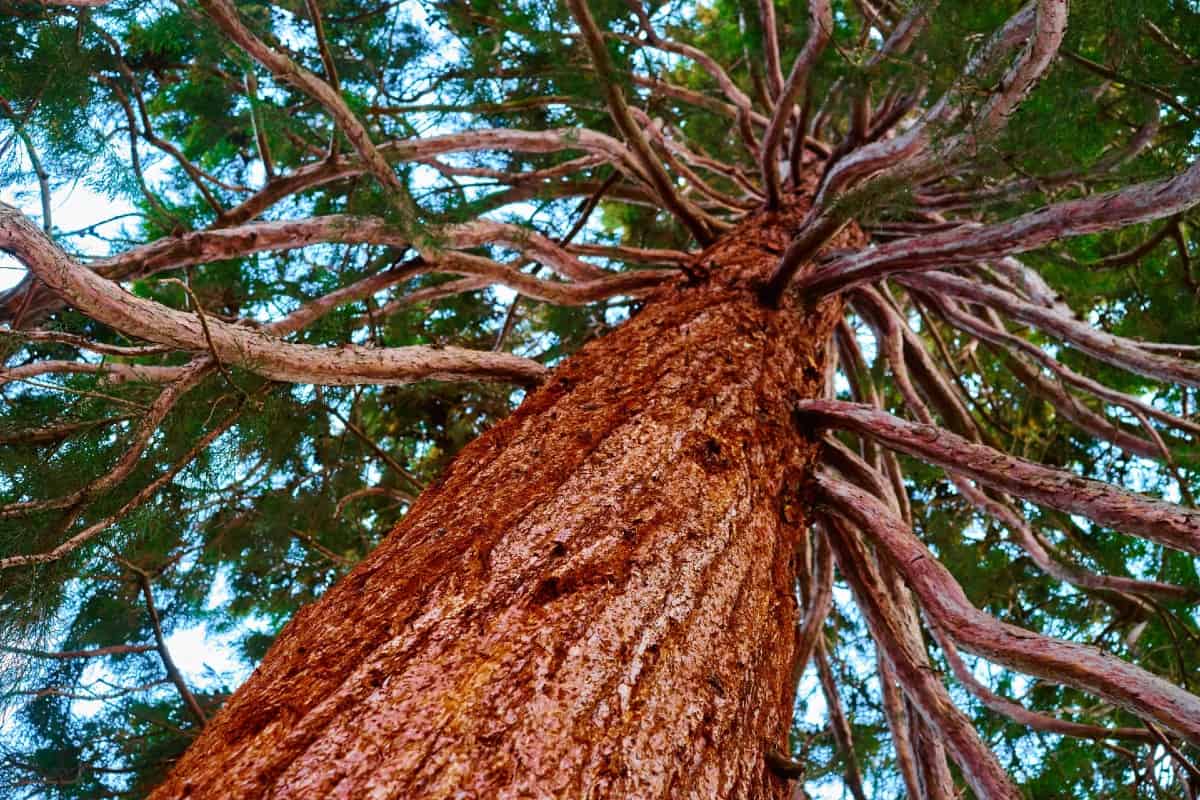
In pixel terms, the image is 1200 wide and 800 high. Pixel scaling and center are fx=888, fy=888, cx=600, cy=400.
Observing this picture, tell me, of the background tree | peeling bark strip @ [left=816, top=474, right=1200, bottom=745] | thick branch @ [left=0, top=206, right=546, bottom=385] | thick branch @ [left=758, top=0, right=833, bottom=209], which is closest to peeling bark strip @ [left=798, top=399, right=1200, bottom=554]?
the background tree

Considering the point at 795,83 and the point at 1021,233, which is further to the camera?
the point at 795,83

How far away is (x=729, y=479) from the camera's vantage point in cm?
171

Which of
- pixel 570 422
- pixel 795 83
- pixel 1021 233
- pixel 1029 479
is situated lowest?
pixel 570 422

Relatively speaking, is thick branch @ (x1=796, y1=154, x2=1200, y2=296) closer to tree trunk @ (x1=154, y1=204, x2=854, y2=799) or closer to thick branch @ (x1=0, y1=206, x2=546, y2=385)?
tree trunk @ (x1=154, y1=204, x2=854, y2=799)

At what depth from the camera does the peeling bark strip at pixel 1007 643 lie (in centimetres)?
146

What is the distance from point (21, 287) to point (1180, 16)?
2.92m

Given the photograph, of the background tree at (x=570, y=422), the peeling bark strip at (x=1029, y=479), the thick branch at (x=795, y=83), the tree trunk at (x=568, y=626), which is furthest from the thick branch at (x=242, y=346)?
the thick branch at (x=795, y=83)

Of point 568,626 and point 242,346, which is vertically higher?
point 242,346

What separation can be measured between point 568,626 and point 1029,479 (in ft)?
3.62

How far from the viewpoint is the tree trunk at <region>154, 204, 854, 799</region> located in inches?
39.5

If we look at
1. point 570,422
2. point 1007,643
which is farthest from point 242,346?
point 1007,643

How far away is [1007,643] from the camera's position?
166 cm

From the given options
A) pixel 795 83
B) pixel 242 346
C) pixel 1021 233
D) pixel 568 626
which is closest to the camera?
pixel 568 626

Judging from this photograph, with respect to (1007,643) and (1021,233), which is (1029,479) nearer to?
(1007,643)
